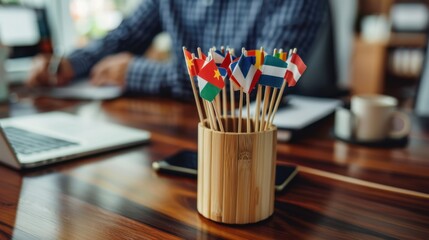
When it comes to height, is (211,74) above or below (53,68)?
above

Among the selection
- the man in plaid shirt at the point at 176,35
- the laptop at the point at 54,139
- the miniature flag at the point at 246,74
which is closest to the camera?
the miniature flag at the point at 246,74

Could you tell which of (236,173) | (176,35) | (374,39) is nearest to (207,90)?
(236,173)

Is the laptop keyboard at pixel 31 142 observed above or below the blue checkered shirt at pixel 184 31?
below

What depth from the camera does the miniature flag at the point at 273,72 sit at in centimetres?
52

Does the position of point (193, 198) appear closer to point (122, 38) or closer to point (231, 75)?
point (231, 75)

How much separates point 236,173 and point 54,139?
0.54 metres

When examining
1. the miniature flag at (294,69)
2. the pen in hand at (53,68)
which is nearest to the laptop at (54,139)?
the miniature flag at (294,69)

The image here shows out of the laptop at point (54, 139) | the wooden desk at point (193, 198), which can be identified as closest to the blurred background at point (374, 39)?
the laptop at point (54, 139)

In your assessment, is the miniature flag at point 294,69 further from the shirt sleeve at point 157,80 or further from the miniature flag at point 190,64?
the shirt sleeve at point 157,80

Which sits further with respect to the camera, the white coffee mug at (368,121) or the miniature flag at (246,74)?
the white coffee mug at (368,121)

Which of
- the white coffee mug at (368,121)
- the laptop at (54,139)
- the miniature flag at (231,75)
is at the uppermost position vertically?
the miniature flag at (231,75)

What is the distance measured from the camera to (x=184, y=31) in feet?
5.83

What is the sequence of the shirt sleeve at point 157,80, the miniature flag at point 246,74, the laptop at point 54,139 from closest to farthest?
the miniature flag at point 246,74
the laptop at point 54,139
the shirt sleeve at point 157,80

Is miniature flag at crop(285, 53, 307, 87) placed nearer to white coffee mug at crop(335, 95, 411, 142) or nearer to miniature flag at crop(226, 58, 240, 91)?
miniature flag at crop(226, 58, 240, 91)
